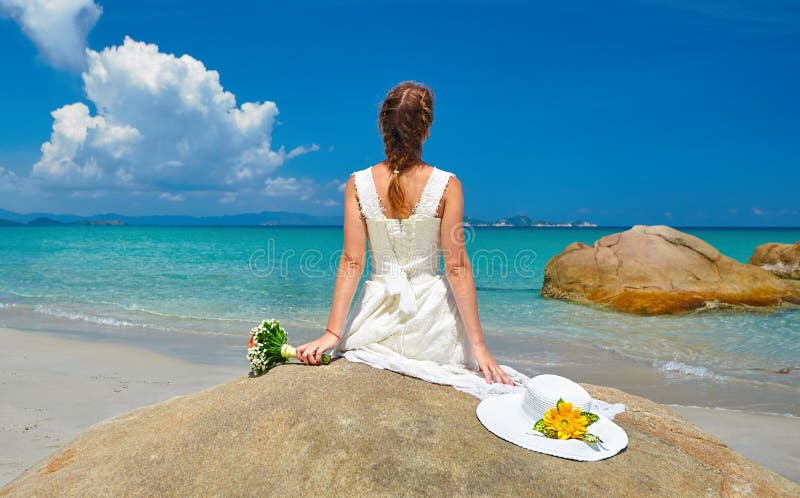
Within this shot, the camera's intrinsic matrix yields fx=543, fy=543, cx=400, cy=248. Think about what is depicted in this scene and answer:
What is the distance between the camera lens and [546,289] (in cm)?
1894

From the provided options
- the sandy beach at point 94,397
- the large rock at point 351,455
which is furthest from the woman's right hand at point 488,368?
the sandy beach at point 94,397

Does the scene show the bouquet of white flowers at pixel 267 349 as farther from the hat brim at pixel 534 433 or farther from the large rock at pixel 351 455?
the hat brim at pixel 534 433

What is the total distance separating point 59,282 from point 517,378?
73.2ft

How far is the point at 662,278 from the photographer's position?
621 inches

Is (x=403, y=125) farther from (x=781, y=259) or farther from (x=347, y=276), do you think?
(x=781, y=259)

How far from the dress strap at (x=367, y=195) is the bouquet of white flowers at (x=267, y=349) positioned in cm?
122

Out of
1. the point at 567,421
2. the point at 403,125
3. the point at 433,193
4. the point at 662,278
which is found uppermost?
the point at 403,125

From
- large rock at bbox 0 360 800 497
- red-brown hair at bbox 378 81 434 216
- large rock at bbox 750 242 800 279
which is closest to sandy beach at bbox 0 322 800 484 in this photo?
large rock at bbox 0 360 800 497

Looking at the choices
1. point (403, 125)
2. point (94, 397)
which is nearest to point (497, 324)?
point (94, 397)

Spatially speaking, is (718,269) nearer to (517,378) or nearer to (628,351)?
(628,351)

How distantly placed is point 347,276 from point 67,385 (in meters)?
5.97

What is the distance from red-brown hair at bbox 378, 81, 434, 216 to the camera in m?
4.21

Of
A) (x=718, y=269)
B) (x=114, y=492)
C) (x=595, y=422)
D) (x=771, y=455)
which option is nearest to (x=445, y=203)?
(x=595, y=422)

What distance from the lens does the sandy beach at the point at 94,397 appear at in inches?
235
